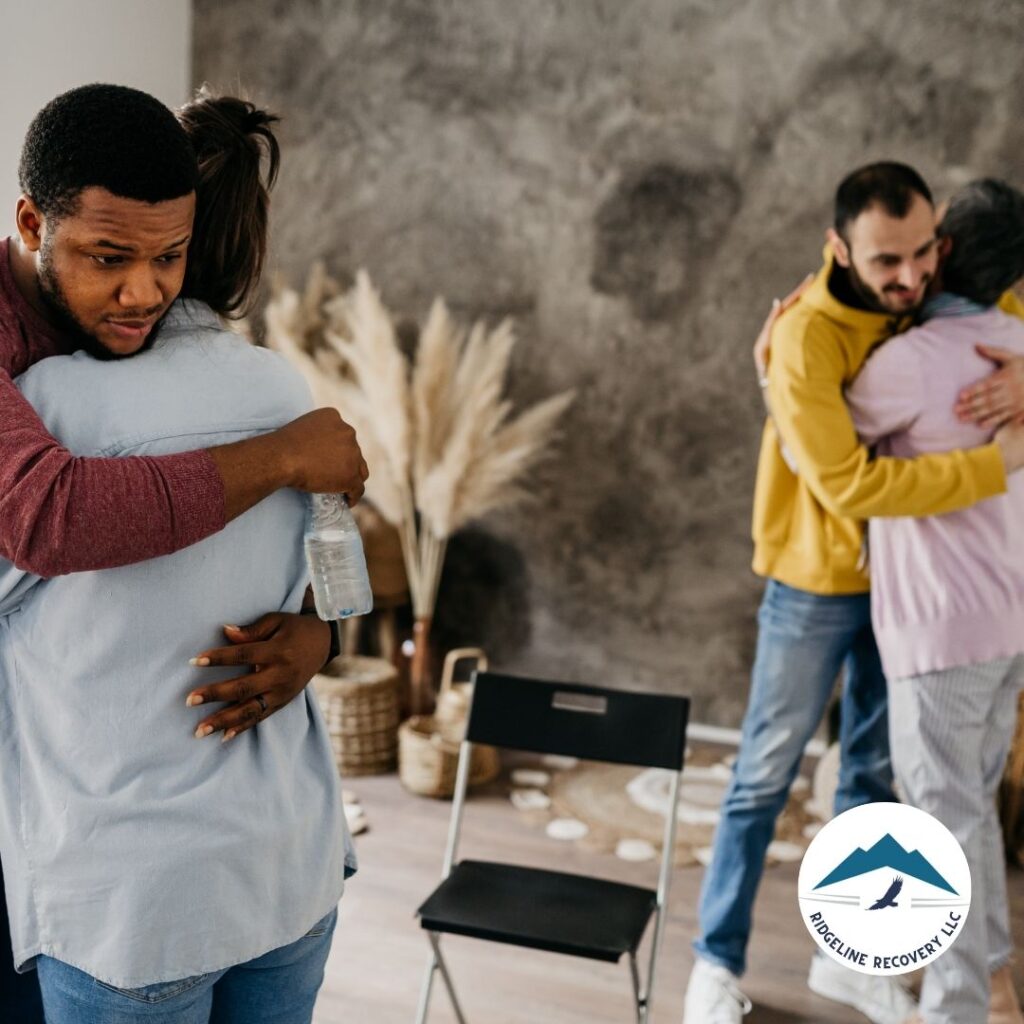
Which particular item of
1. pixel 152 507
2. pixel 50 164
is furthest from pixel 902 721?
pixel 50 164

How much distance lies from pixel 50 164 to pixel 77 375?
18 cm

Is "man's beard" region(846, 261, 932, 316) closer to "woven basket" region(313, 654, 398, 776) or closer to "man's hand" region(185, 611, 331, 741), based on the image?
"man's hand" region(185, 611, 331, 741)

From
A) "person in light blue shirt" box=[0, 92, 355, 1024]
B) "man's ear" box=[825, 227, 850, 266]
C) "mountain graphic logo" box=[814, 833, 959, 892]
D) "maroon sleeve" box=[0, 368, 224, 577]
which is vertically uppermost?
"man's ear" box=[825, 227, 850, 266]

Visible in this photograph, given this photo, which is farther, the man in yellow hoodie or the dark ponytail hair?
the man in yellow hoodie

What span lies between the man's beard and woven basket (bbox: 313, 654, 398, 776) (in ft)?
7.80

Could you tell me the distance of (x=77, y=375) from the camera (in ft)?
3.29

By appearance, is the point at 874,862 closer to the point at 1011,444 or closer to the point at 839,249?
the point at 1011,444

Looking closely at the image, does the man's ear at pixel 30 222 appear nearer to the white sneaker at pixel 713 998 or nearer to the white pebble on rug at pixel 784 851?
the white sneaker at pixel 713 998

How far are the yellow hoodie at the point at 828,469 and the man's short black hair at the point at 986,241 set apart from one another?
0.57 feet

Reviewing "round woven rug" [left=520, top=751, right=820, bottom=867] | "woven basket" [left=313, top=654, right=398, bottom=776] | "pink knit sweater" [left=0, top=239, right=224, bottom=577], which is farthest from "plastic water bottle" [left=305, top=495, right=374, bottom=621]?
"woven basket" [left=313, top=654, right=398, bottom=776]

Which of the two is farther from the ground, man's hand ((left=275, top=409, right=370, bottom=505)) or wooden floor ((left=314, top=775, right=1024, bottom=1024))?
man's hand ((left=275, top=409, right=370, bottom=505))

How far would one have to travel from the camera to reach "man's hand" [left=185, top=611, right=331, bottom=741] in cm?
104

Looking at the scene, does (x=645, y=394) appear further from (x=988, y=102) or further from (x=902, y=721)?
(x=902, y=721)

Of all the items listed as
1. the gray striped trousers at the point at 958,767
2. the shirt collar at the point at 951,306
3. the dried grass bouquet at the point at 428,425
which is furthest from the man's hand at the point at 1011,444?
the dried grass bouquet at the point at 428,425
